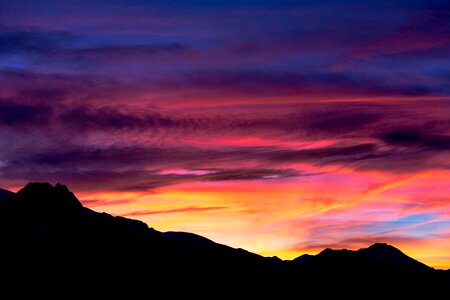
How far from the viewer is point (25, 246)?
196 meters

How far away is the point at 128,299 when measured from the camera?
19825cm

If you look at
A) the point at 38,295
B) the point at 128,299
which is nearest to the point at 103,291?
the point at 128,299

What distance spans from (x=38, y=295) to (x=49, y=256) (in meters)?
26.7

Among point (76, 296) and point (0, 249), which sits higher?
point (0, 249)

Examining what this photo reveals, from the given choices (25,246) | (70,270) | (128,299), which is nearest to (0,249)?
(25,246)

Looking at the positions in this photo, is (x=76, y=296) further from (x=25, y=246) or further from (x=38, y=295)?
(x=25, y=246)

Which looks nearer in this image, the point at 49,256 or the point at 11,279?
the point at 11,279

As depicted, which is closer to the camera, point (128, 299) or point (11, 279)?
point (11, 279)

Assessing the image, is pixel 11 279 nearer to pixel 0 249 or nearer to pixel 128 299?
pixel 0 249

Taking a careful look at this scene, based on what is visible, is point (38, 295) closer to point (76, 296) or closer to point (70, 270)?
point (76, 296)

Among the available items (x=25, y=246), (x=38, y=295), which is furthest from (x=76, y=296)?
(x=25, y=246)

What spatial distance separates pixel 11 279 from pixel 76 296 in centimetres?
1795

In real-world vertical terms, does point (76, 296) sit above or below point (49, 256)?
below

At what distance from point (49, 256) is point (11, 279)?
20717mm
